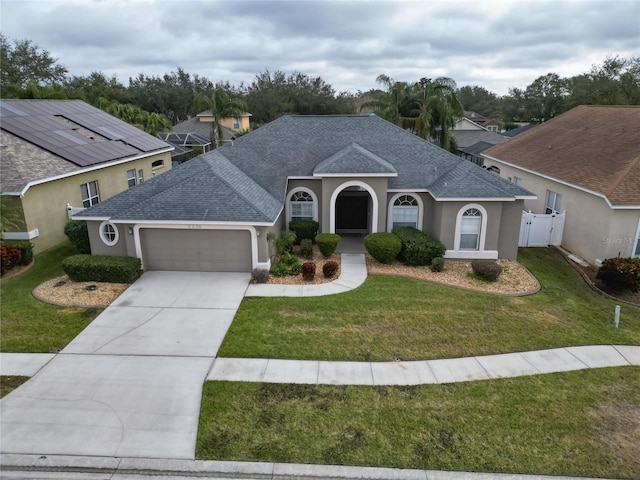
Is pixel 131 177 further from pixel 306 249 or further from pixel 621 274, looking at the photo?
pixel 621 274

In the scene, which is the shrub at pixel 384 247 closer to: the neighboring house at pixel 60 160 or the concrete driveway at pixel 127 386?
the concrete driveway at pixel 127 386

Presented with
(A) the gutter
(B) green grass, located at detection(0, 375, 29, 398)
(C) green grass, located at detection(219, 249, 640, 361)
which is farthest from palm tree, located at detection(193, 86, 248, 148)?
(B) green grass, located at detection(0, 375, 29, 398)

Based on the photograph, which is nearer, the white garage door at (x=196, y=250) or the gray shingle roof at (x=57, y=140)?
the white garage door at (x=196, y=250)

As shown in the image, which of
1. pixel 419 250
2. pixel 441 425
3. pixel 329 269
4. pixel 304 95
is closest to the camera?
pixel 441 425

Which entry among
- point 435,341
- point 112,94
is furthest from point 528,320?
point 112,94

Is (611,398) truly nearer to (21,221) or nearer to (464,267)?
(464,267)

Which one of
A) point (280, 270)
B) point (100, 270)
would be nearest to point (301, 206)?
point (280, 270)

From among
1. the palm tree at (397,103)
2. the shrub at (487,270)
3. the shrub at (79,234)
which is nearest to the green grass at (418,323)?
the shrub at (487,270)
